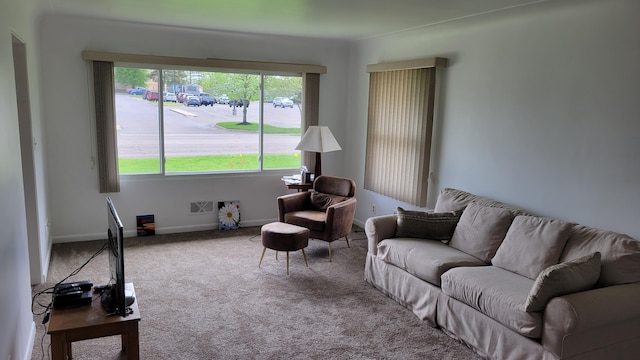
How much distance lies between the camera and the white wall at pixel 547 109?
319 centimetres

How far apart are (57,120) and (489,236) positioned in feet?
15.0

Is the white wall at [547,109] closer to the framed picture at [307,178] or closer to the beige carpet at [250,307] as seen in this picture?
the beige carpet at [250,307]

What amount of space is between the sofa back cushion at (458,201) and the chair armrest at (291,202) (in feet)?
5.40

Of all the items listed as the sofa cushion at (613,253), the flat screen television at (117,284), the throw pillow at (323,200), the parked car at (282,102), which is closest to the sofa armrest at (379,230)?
the throw pillow at (323,200)

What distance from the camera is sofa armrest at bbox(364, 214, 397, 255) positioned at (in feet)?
13.6

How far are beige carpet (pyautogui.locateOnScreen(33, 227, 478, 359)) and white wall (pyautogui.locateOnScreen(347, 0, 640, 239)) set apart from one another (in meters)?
1.43

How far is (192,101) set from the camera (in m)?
5.71

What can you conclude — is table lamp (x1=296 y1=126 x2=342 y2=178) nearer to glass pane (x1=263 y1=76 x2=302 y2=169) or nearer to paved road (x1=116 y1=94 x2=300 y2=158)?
glass pane (x1=263 y1=76 x2=302 y2=169)

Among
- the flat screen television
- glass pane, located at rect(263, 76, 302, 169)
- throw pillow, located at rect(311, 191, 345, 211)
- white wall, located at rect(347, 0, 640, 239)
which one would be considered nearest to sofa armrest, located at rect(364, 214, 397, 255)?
white wall, located at rect(347, 0, 640, 239)

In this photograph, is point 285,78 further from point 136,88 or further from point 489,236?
point 489,236

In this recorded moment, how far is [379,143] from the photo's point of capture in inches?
227

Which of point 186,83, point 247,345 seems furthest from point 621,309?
point 186,83

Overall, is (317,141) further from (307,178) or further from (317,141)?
(307,178)

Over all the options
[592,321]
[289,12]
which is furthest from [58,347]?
[289,12]
